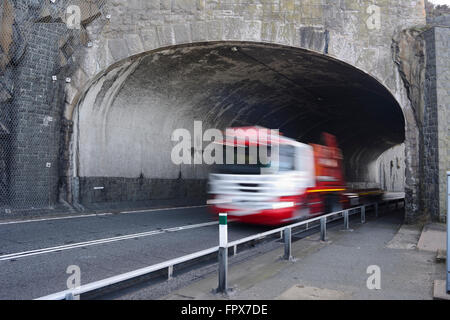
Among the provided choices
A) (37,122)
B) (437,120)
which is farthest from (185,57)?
(437,120)

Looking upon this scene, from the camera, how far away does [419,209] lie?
13305mm

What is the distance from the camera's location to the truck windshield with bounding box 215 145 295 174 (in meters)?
11.4

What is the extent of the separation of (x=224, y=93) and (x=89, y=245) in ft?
41.4

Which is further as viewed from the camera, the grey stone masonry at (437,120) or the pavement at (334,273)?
the grey stone masonry at (437,120)

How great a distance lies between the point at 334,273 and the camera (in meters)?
6.62

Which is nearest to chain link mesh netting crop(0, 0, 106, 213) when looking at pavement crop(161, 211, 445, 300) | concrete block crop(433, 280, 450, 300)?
pavement crop(161, 211, 445, 300)

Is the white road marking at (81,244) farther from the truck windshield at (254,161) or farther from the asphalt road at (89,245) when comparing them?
the truck windshield at (254,161)

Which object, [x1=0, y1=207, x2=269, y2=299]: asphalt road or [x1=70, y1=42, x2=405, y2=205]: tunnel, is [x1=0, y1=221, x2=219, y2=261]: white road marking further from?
[x1=70, y1=42, x2=405, y2=205]: tunnel

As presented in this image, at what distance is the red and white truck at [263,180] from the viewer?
11039 millimetres

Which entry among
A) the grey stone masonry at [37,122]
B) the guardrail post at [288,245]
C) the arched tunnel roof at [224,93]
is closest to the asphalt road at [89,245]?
the guardrail post at [288,245]

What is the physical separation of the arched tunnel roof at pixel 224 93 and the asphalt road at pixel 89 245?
4772 mm

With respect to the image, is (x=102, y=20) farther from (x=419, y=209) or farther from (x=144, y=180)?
(x=419, y=209)

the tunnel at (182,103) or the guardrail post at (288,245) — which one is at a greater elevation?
the tunnel at (182,103)

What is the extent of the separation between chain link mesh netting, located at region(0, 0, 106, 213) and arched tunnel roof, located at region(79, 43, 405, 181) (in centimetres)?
131
